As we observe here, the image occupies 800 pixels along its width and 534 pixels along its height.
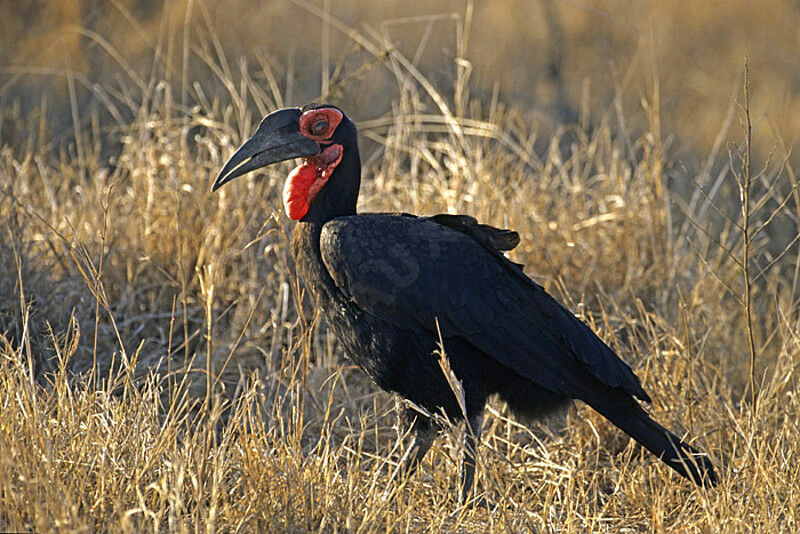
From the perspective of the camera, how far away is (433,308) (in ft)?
10.2

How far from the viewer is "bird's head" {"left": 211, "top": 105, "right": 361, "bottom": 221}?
3.26 meters

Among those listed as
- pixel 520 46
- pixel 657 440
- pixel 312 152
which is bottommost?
pixel 520 46

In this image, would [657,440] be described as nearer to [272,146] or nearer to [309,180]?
[309,180]

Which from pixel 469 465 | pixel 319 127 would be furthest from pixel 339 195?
pixel 469 465

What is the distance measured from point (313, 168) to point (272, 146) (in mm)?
155

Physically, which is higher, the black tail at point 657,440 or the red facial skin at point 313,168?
the red facial skin at point 313,168

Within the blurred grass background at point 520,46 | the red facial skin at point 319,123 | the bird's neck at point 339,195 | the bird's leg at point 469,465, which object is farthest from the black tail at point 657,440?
the blurred grass background at point 520,46

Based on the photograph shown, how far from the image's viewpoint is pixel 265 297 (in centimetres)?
453

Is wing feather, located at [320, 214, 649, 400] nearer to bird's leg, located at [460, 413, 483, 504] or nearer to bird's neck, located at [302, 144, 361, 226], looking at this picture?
bird's neck, located at [302, 144, 361, 226]

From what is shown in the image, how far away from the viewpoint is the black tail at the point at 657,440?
10.2 ft

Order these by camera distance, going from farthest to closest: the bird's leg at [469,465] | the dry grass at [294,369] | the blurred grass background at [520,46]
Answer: the blurred grass background at [520,46] < the bird's leg at [469,465] < the dry grass at [294,369]

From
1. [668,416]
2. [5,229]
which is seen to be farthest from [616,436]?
[5,229]

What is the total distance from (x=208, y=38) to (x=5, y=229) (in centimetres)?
483

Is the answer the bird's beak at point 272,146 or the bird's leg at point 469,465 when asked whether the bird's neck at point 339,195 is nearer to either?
the bird's beak at point 272,146
